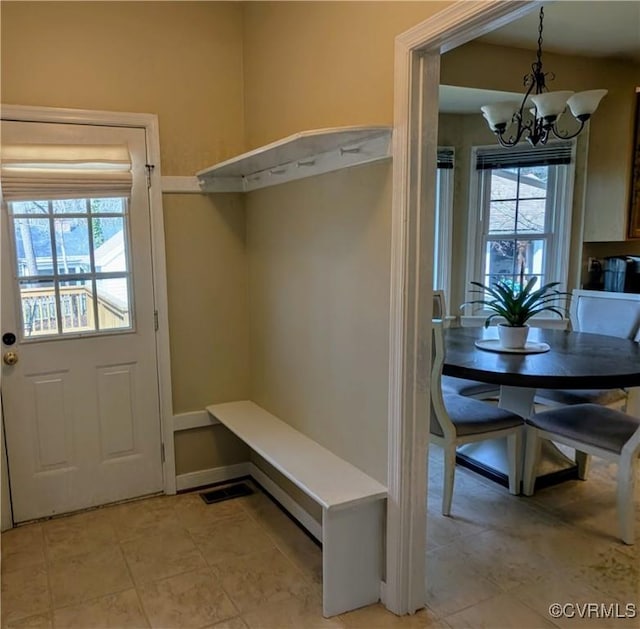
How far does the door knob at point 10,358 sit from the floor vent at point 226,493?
4.11ft

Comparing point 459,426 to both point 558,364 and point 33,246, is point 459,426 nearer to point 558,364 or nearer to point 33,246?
point 558,364

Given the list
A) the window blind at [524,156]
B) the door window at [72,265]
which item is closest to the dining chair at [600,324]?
the window blind at [524,156]

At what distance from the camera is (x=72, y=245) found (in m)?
2.79

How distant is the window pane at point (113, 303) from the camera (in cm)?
290

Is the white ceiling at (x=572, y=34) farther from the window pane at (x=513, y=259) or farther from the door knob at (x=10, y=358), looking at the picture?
the door knob at (x=10, y=358)

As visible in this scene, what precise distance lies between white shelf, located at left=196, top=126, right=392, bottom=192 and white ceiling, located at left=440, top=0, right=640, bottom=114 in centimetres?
164

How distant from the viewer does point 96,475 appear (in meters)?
2.98

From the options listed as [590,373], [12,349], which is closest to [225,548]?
[12,349]

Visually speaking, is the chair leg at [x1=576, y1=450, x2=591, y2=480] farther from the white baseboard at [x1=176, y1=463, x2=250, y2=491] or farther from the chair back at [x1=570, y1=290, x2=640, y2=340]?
the white baseboard at [x1=176, y1=463, x2=250, y2=491]

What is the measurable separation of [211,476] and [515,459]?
1.78 m

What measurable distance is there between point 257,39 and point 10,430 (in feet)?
7.91

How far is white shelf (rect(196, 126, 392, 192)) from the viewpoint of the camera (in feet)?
6.39

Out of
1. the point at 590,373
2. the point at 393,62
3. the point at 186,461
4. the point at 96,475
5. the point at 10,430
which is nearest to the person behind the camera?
the point at 393,62

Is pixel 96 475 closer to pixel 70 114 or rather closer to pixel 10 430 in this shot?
pixel 10 430
